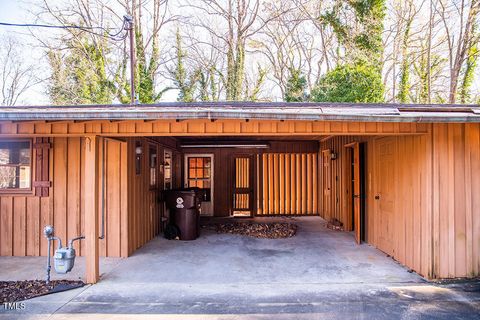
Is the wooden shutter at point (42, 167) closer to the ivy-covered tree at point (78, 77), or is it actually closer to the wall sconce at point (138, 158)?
the wall sconce at point (138, 158)

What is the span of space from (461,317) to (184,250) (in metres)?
4.20

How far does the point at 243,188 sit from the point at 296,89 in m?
7.39

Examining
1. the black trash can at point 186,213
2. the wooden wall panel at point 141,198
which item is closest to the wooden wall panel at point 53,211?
the wooden wall panel at point 141,198

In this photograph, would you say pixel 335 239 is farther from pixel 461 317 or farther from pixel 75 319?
pixel 75 319

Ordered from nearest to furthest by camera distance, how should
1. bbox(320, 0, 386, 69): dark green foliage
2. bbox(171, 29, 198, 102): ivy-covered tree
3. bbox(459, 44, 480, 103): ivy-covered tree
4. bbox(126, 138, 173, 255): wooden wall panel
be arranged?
bbox(126, 138, 173, 255): wooden wall panel, bbox(320, 0, 386, 69): dark green foliage, bbox(459, 44, 480, 103): ivy-covered tree, bbox(171, 29, 198, 102): ivy-covered tree

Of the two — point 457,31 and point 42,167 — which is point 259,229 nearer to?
point 42,167

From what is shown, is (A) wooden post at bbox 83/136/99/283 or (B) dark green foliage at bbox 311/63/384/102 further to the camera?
(B) dark green foliage at bbox 311/63/384/102

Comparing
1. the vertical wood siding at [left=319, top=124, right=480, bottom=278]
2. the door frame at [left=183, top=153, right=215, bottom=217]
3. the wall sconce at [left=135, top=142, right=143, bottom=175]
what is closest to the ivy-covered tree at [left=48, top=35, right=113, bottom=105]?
the door frame at [left=183, top=153, right=215, bottom=217]

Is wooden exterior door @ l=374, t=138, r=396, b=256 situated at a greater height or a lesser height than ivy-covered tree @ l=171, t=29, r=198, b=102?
lesser

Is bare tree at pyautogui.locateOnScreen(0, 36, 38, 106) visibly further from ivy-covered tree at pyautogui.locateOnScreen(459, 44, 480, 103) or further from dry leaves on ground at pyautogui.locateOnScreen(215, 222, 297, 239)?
ivy-covered tree at pyautogui.locateOnScreen(459, 44, 480, 103)

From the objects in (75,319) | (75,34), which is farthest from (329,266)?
(75,34)

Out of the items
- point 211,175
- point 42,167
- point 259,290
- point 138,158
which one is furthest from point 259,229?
point 42,167

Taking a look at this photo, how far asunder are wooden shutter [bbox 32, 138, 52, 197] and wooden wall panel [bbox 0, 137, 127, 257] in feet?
0.24

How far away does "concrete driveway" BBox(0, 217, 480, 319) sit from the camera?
342cm
